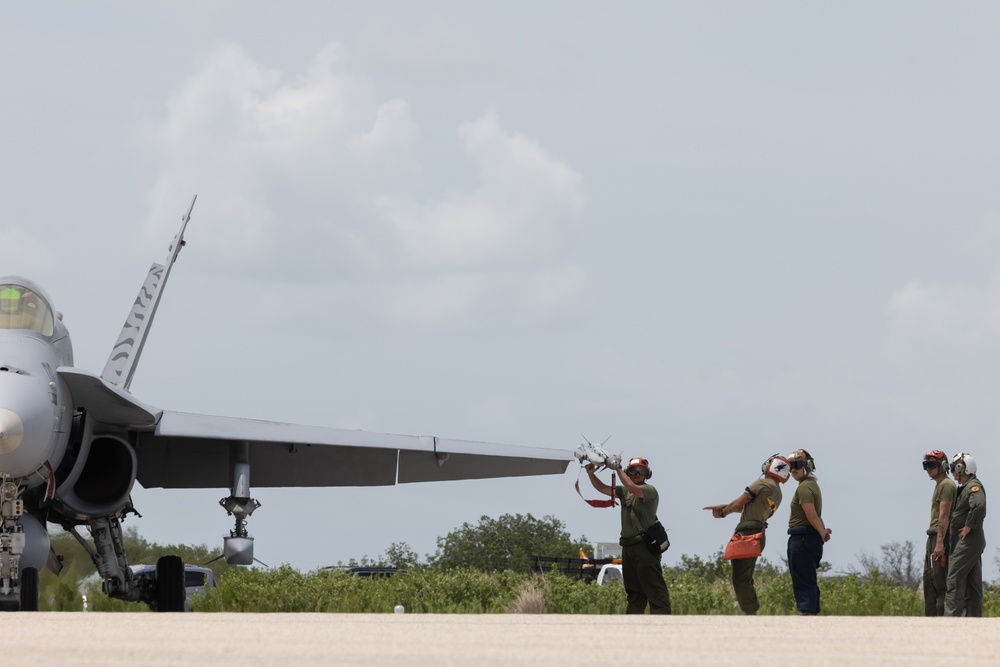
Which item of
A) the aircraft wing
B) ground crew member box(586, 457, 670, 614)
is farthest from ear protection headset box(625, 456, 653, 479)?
the aircraft wing

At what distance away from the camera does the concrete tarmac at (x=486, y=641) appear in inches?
242

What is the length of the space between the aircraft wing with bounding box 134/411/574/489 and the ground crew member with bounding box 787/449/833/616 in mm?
5166

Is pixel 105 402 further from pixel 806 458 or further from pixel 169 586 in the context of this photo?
pixel 806 458

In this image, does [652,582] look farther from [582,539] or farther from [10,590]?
[582,539]

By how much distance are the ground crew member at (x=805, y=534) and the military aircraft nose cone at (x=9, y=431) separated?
5.98m

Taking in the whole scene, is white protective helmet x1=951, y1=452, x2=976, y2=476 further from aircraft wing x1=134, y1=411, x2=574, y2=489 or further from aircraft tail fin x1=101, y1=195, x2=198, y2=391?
aircraft tail fin x1=101, y1=195, x2=198, y2=391

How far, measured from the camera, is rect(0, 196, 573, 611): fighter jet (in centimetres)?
1140

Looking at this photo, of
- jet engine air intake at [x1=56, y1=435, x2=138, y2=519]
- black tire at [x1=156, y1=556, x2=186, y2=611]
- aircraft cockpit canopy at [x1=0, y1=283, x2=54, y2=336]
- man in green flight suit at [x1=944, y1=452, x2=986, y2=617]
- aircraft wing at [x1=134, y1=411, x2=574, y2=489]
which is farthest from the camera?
black tire at [x1=156, y1=556, x2=186, y2=611]

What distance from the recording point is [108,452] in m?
13.9

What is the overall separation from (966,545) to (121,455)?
7.95 m

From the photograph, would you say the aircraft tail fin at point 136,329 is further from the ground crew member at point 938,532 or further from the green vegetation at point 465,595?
the ground crew member at point 938,532

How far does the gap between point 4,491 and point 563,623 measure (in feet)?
17.7

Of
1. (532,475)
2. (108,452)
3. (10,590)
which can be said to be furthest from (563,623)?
(532,475)

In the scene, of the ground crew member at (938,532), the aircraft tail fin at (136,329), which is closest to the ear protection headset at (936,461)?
the ground crew member at (938,532)
